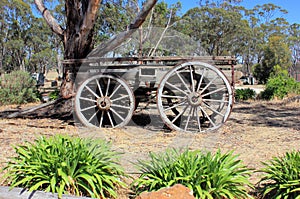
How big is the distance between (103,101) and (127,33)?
5.77 ft

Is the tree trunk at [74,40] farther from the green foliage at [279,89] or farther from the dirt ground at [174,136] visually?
the green foliage at [279,89]

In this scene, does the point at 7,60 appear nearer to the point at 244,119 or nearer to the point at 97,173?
the point at 244,119

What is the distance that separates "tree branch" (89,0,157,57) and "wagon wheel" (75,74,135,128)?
1.19 m

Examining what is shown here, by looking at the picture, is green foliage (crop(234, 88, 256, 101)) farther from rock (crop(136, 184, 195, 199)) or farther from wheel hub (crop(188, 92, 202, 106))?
rock (crop(136, 184, 195, 199))

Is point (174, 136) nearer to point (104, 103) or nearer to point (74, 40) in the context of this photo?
point (104, 103)

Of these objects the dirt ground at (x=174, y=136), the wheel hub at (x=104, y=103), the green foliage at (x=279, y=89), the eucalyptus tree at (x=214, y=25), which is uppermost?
the eucalyptus tree at (x=214, y=25)

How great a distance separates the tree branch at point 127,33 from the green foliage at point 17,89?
20.2 ft

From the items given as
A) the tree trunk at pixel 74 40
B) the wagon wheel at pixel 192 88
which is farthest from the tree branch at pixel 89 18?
the wagon wheel at pixel 192 88

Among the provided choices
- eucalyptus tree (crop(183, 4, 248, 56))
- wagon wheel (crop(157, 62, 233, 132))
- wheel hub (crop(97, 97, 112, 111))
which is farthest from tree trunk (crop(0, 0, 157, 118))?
eucalyptus tree (crop(183, 4, 248, 56))

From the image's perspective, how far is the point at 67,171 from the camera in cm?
334

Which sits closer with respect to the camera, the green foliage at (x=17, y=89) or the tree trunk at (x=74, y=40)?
the tree trunk at (x=74, y=40)

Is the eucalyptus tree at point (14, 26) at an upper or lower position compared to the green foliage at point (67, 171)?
upper

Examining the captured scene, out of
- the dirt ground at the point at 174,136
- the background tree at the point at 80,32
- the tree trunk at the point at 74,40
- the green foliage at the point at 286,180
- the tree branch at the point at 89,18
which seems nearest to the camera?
the green foliage at the point at 286,180

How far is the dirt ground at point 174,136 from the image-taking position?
541 centimetres
